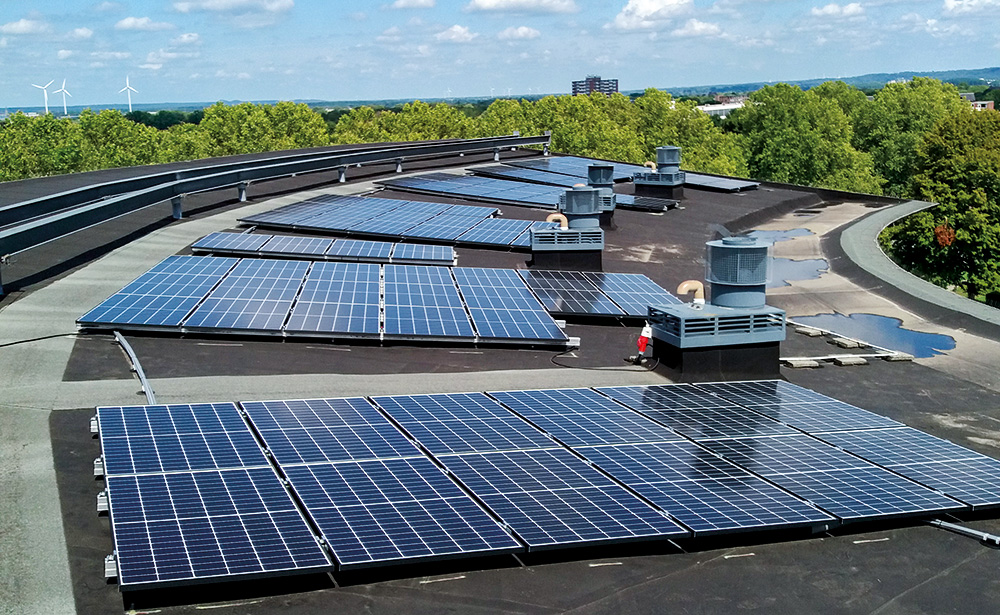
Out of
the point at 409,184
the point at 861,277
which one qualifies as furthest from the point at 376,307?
the point at 409,184

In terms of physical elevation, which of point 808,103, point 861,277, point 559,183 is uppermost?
point 808,103

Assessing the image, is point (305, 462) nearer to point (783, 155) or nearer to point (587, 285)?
point (587, 285)

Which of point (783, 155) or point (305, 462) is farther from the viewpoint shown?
point (783, 155)

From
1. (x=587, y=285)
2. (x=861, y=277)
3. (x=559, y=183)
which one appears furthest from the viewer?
(x=559, y=183)

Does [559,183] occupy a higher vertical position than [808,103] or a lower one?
lower

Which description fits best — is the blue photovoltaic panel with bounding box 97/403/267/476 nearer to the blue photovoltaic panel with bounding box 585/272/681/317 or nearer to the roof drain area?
the roof drain area

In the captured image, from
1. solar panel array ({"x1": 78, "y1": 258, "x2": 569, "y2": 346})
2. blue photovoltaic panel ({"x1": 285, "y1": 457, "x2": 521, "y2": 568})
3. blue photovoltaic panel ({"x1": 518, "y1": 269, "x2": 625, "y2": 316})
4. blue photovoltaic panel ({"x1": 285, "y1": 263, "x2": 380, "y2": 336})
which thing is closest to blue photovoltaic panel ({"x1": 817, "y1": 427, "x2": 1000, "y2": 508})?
blue photovoltaic panel ({"x1": 285, "y1": 457, "x2": 521, "y2": 568})

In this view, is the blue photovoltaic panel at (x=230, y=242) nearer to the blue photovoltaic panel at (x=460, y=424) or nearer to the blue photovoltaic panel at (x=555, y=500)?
the blue photovoltaic panel at (x=460, y=424)
